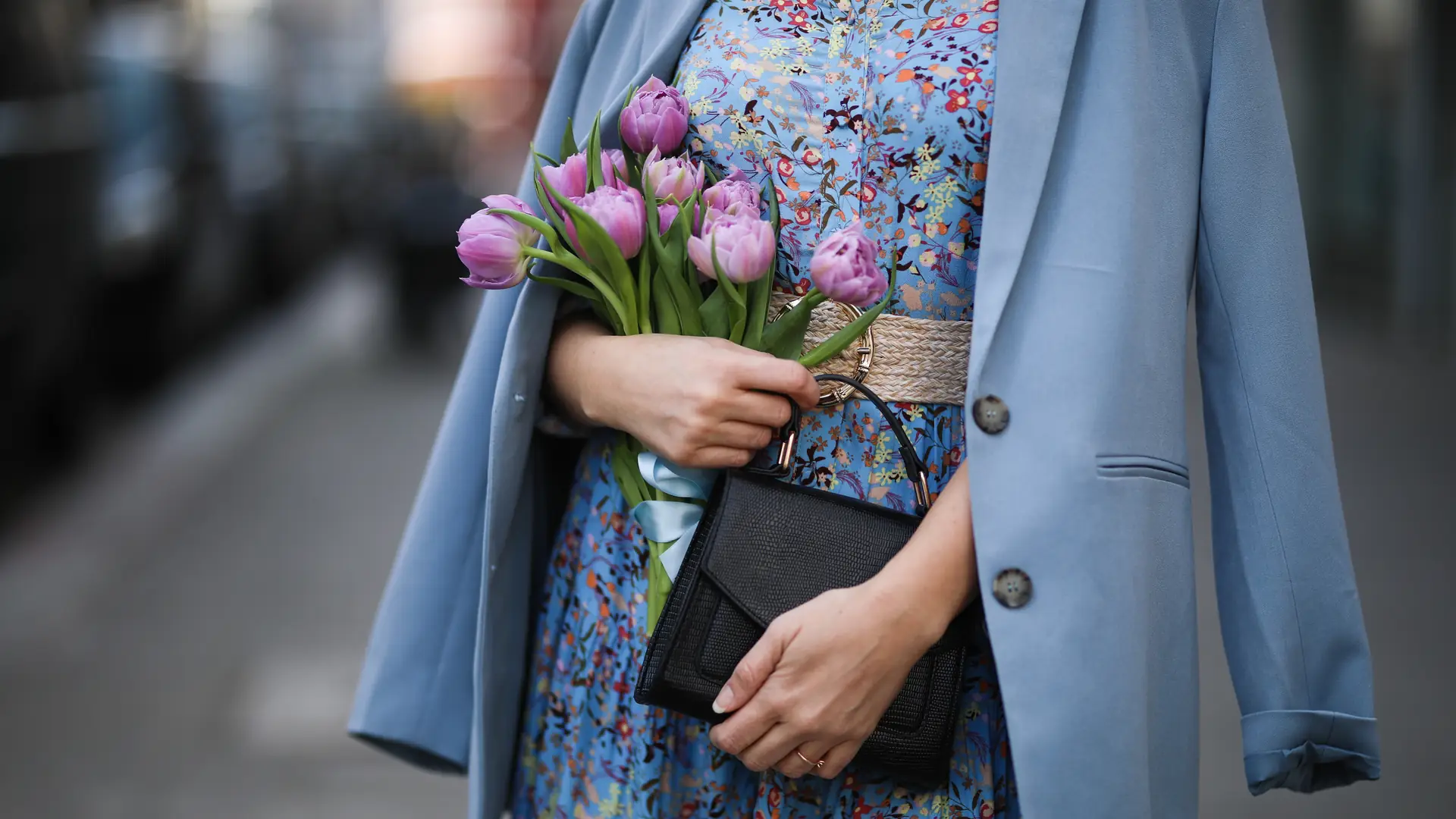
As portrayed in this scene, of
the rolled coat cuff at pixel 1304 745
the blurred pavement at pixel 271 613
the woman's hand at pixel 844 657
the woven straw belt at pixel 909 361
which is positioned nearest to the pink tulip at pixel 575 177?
the woven straw belt at pixel 909 361

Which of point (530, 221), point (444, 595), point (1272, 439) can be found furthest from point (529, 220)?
point (1272, 439)

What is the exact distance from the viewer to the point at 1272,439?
4.87 feet

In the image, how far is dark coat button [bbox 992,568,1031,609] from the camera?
1.35m

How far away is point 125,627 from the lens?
198 inches

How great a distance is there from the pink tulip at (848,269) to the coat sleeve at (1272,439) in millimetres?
392

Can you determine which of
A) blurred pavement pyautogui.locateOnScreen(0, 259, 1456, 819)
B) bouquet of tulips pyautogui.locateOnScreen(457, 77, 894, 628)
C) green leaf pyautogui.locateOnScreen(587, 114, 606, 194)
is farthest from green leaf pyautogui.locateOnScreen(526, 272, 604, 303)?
blurred pavement pyautogui.locateOnScreen(0, 259, 1456, 819)

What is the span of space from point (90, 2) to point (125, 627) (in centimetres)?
363

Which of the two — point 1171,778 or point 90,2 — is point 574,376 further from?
point 90,2

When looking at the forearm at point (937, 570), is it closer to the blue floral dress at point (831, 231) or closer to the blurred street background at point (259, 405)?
the blue floral dress at point (831, 231)

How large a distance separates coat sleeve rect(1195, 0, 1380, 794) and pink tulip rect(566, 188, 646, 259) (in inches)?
24.6

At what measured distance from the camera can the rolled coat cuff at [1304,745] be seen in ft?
4.98

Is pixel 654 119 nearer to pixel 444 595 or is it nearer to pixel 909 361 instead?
pixel 909 361

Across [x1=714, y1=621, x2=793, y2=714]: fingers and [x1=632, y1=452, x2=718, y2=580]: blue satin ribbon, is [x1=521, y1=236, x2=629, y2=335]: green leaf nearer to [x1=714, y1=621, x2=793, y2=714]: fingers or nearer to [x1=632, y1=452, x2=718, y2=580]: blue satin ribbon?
[x1=632, y1=452, x2=718, y2=580]: blue satin ribbon

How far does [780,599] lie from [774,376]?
0.24 metres
